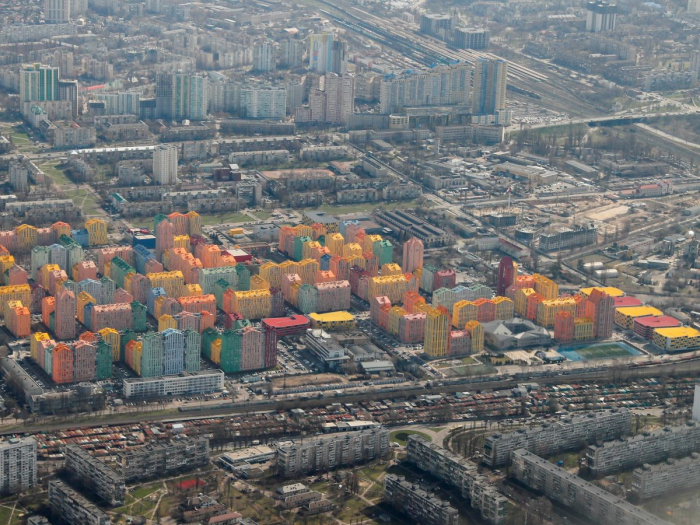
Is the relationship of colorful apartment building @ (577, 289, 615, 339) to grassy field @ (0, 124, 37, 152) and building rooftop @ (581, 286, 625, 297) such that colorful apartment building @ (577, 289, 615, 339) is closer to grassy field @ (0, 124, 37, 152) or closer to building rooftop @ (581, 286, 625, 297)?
building rooftop @ (581, 286, 625, 297)

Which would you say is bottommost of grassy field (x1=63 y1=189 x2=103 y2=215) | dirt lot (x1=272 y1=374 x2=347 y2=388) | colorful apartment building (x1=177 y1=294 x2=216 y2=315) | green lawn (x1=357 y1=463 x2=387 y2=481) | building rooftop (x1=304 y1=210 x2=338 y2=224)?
green lawn (x1=357 y1=463 x2=387 y2=481)

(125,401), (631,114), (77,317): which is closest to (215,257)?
(77,317)

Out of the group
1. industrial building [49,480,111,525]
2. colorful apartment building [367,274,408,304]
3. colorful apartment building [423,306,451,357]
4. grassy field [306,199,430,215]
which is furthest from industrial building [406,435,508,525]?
grassy field [306,199,430,215]

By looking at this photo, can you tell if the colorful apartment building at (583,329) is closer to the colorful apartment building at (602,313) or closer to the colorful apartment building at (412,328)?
the colorful apartment building at (602,313)

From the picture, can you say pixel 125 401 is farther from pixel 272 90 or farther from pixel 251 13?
pixel 251 13

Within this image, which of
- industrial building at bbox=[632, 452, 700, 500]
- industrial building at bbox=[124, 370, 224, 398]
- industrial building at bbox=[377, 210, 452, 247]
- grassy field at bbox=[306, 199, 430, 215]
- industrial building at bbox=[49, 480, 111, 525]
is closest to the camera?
industrial building at bbox=[49, 480, 111, 525]

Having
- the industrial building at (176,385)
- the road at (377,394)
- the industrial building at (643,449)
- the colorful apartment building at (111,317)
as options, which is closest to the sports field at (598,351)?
the road at (377,394)
